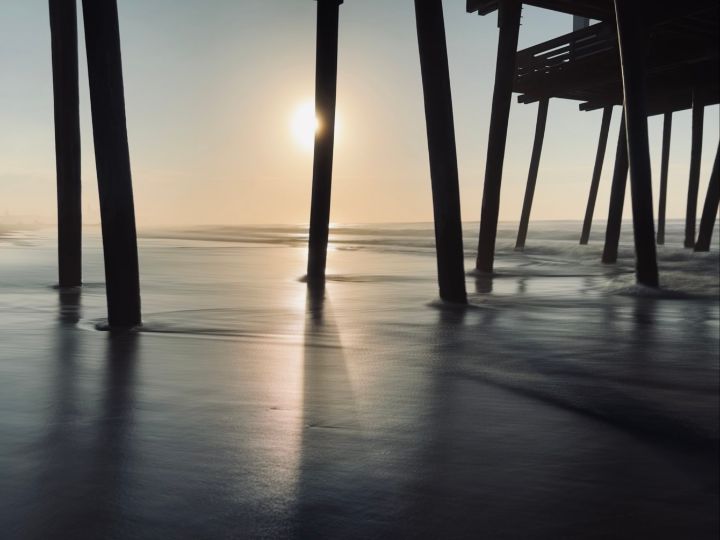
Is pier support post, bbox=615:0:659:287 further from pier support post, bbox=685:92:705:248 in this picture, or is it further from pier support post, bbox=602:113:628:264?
pier support post, bbox=685:92:705:248

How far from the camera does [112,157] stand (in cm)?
434

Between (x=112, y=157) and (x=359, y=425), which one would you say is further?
(x=112, y=157)

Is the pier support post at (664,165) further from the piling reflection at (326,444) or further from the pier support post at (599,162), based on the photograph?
the piling reflection at (326,444)

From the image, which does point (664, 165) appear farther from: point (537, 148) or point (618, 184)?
point (618, 184)

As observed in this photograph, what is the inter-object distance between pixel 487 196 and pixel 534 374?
18.1 feet

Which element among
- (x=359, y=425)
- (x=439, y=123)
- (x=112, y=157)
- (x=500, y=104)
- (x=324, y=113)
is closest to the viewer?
(x=359, y=425)

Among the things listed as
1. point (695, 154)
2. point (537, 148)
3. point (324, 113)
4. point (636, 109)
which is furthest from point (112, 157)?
point (695, 154)

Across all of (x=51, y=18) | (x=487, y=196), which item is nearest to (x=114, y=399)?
(x=51, y=18)

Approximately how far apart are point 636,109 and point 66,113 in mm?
5122

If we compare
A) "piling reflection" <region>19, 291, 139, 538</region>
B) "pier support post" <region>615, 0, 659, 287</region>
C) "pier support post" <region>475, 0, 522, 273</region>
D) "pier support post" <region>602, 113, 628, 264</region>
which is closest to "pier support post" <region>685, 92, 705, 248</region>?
"pier support post" <region>602, 113, 628, 264</region>

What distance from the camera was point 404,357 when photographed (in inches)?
147

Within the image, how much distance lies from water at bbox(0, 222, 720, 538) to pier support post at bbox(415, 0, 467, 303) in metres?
0.81

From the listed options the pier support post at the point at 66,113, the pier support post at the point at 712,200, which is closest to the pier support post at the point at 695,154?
the pier support post at the point at 712,200

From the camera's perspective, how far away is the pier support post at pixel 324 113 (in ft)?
23.1
